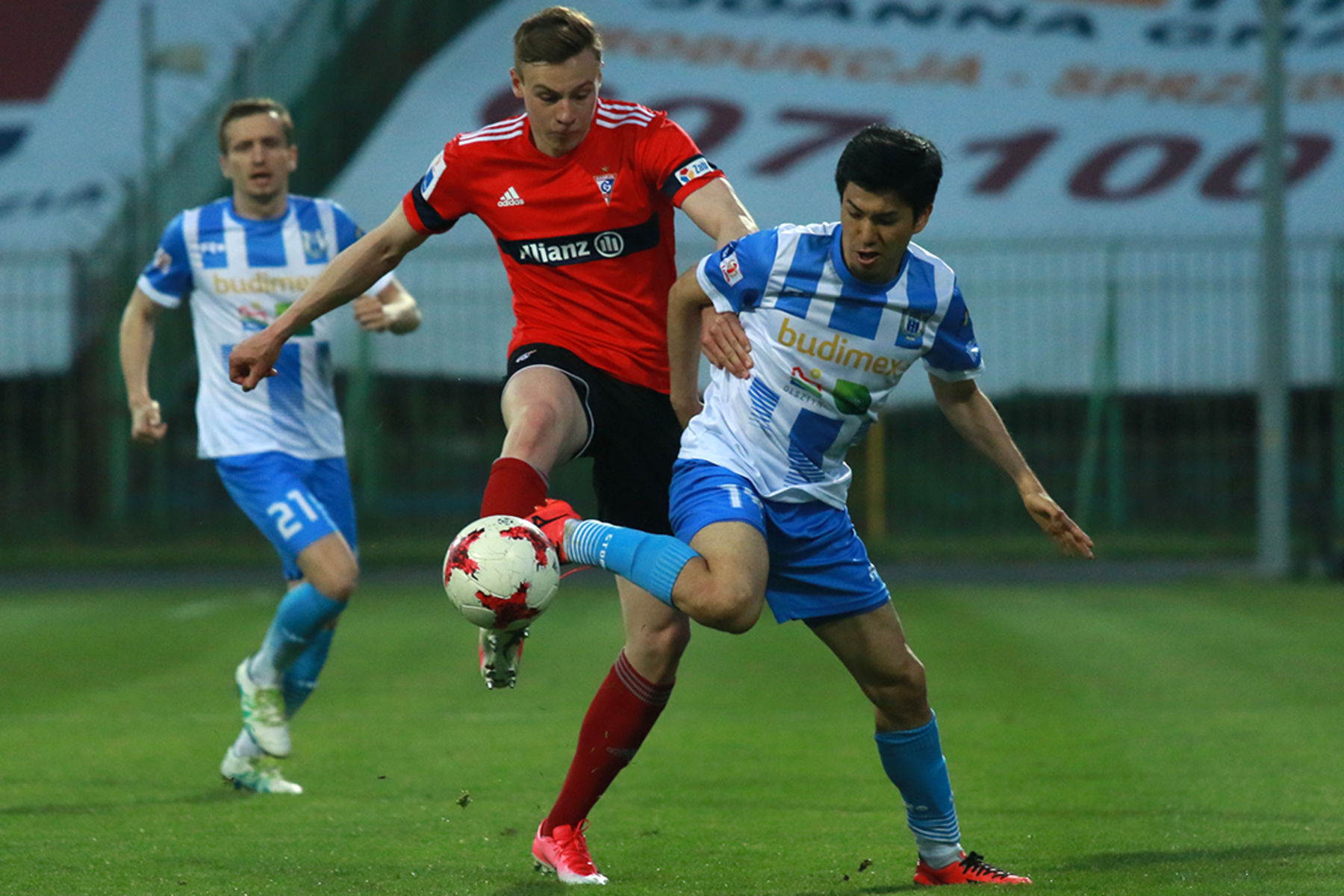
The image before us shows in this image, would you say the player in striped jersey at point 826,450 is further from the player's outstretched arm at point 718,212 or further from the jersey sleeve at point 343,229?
the jersey sleeve at point 343,229

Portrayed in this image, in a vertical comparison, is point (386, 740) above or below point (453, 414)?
below

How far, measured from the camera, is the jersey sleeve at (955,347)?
15.1ft

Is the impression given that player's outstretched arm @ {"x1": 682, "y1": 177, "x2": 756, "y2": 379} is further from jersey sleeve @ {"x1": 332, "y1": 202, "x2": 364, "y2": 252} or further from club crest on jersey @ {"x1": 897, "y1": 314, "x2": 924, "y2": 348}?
jersey sleeve @ {"x1": 332, "y1": 202, "x2": 364, "y2": 252}

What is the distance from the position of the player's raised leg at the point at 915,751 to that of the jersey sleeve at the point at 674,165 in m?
1.34

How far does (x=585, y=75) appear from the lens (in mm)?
4965

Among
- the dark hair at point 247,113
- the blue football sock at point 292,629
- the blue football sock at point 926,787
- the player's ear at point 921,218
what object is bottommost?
the blue football sock at point 926,787

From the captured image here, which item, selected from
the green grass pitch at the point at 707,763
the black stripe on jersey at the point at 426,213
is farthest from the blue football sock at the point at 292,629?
the black stripe on jersey at the point at 426,213

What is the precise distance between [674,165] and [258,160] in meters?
2.32

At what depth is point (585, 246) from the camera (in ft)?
17.1

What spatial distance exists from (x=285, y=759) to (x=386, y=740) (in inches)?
32.6

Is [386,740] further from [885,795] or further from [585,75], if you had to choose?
[585,75]

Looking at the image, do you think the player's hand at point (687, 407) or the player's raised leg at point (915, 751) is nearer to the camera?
the player's raised leg at point (915, 751)

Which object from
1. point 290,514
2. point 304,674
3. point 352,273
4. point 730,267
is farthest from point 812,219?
point 730,267

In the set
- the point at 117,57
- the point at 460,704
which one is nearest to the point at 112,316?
the point at 117,57
